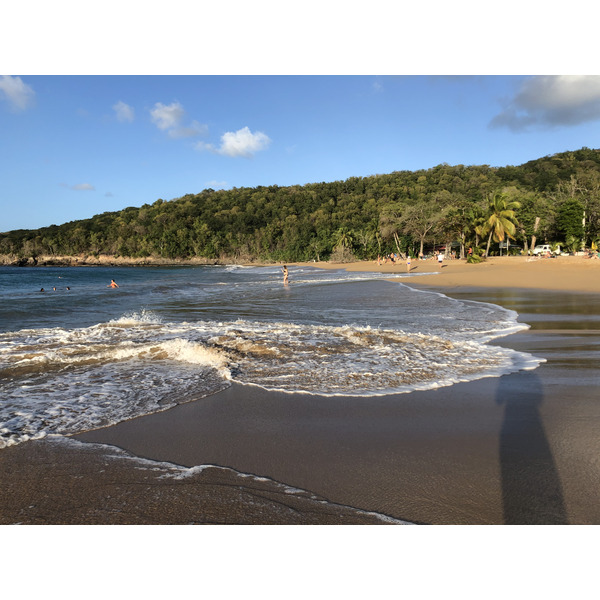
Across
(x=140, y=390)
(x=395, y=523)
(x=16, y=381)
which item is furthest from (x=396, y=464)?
(x=16, y=381)

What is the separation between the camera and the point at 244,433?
12.7ft

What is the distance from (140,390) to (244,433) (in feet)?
6.89

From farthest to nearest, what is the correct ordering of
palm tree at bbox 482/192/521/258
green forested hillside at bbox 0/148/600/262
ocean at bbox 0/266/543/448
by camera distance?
green forested hillside at bbox 0/148/600/262 < palm tree at bbox 482/192/521/258 < ocean at bbox 0/266/543/448

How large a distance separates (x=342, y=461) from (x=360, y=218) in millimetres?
96690

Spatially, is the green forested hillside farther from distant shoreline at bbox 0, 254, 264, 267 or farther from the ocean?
the ocean

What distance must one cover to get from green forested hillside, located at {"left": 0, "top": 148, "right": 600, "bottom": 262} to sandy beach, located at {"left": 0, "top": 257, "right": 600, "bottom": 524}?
46.4 metres

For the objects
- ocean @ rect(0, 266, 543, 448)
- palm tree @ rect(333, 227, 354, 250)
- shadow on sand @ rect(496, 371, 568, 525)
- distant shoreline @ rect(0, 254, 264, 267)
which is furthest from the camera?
distant shoreline @ rect(0, 254, 264, 267)

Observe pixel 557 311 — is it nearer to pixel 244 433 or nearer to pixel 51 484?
pixel 244 433

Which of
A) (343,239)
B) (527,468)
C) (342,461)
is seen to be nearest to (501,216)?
(343,239)

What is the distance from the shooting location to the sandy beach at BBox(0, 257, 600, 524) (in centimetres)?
257

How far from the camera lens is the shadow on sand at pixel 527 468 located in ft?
8.20

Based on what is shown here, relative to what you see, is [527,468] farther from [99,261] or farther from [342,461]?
[99,261]

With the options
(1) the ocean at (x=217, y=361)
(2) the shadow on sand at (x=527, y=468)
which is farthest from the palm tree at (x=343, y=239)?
(2) the shadow on sand at (x=527, y=468)

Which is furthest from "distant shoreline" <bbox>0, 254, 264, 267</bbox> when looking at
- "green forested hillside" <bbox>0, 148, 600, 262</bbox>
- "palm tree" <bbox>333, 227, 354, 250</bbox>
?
"palm tree" <bbox>333, 227, 354, 250</bbox>
